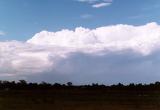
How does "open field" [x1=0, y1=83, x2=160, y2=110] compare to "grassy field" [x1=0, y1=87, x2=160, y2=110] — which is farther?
"open field" [x1=0, y1=83, x2=160, y2=110]

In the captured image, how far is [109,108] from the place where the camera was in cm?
4962

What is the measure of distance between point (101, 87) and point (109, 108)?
82.5 metres

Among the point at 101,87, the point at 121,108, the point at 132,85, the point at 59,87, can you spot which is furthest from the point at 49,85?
the point at 121,108

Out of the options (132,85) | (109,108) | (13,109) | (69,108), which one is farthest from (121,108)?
(132,85)

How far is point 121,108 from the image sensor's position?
165 feet

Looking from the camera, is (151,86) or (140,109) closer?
(140,109)

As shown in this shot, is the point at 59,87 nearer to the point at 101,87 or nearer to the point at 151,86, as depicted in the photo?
the point at 101,87

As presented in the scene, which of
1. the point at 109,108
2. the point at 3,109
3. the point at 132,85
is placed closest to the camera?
the point at 3,109

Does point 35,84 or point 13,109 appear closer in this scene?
point 13,109

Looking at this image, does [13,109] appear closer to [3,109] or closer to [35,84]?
[3,109]

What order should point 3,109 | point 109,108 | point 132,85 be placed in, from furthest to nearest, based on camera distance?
point 132,85
point 109,108
point 3,109

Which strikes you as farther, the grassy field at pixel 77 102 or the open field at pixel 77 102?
the open field at pixel 77 102

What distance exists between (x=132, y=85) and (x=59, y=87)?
74.5 ft

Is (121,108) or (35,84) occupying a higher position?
(35,84)
